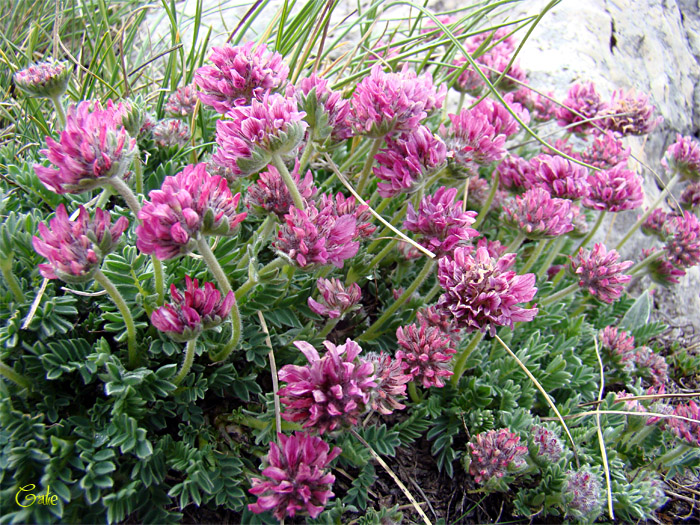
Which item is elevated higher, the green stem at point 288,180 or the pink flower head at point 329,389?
the green stem at point 288,180

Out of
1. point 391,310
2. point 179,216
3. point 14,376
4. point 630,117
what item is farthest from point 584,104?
point 14,376

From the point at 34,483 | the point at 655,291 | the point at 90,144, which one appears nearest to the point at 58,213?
the point at 90,144

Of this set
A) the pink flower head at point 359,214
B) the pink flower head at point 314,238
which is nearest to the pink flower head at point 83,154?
the pink flower head at point 314,238

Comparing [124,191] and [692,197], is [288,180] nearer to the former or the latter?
[124,191]

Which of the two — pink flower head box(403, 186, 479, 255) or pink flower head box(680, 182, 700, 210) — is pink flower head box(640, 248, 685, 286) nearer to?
pink flower head box(680, 182, 700, 210)

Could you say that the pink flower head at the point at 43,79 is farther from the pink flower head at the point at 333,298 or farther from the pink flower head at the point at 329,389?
the pink flower head at the point at 329,389
